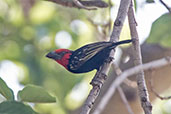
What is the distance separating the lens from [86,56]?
11.5 feet

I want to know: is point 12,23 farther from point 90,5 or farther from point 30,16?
point 90,5

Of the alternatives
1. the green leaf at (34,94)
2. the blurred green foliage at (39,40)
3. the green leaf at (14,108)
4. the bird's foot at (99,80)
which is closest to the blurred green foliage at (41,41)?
the blurred green foliage at (39,40)

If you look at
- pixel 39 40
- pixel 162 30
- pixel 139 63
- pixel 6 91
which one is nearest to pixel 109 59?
pixel 139 63

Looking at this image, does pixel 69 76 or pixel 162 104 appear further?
pixel 162 104

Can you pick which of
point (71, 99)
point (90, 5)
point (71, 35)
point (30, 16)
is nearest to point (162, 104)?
point (71, 99)

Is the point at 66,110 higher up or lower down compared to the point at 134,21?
lower down

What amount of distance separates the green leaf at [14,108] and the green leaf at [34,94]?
12cm

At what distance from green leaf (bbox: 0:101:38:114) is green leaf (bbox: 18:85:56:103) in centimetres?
12

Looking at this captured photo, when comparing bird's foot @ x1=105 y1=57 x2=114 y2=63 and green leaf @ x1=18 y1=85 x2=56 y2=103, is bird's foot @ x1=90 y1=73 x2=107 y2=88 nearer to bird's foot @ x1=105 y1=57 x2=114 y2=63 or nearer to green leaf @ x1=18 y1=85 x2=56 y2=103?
bird's foot @ x1=105 y1=57 x2=114 y2=63

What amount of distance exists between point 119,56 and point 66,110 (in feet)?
Answer: 3.76

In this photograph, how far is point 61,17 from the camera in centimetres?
611

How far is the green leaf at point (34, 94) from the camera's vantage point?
8.36 ft

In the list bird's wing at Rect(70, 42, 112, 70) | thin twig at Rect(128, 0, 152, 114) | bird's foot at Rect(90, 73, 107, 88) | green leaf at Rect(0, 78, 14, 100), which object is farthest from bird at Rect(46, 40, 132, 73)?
green leaf at Rect(0, 78, 14, 100)

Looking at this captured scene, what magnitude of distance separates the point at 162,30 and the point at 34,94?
5.02 ft
